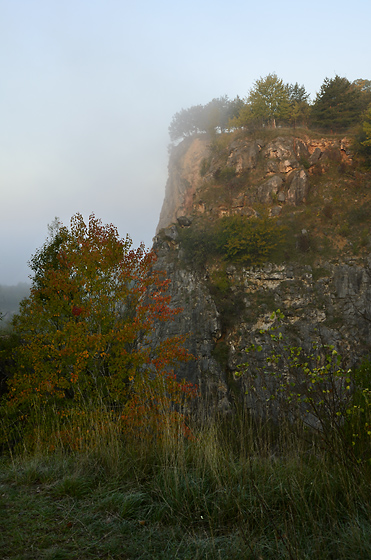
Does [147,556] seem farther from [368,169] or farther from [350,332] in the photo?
[368,169]

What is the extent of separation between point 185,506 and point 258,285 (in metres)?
29.4

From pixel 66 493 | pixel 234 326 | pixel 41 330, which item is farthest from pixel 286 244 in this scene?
pixel 66 493

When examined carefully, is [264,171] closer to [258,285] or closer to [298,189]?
[298,189]

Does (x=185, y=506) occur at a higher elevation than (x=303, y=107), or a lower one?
lower

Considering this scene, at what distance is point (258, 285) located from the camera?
3209cm

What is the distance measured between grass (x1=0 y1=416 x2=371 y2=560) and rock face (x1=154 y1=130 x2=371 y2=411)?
61.6 ft

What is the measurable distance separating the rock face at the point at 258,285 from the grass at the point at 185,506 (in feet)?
61.6

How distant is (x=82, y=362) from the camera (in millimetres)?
10305

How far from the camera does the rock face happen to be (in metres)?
28.3

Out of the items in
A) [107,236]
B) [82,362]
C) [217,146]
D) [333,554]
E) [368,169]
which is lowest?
[333,554]

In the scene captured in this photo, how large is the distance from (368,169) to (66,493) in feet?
130

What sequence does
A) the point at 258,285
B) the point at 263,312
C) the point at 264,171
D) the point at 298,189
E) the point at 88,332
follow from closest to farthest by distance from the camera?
the point at 88,332, the point at 263,312, the point at 258,285, the point at 298,189, the point at 264,171

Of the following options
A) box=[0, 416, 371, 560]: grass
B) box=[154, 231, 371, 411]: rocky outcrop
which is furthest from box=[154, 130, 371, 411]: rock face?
box=[0, 416, 371, 560]: grass

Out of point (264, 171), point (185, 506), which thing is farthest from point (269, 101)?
point (185, 506)
